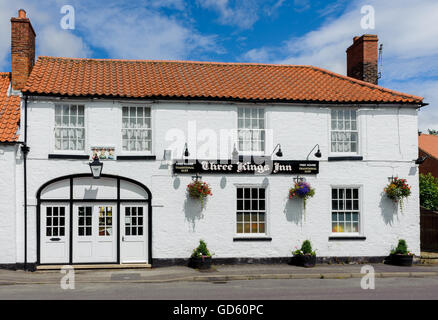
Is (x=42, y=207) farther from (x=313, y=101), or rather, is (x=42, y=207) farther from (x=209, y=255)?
(x=313, y=101)

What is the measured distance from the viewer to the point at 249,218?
15.2 meters

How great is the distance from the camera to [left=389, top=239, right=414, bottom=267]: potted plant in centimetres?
1495

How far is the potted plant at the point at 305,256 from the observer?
47.6 ft

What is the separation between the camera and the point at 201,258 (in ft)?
45.9

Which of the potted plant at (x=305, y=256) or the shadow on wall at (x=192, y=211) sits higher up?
the shadow on wall at (x=192, y=211)

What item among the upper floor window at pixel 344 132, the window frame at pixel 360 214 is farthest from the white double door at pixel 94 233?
the upper floor window at pixel 344 132

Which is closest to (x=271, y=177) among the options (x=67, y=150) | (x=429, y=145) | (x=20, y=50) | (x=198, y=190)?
(x=198, y=190)

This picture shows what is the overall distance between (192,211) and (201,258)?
5.73 ft

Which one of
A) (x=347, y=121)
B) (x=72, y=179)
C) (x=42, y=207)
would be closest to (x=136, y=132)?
(x=72, y=179)

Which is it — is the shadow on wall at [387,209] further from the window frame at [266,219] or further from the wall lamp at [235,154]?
the wall lamp at [235,154]

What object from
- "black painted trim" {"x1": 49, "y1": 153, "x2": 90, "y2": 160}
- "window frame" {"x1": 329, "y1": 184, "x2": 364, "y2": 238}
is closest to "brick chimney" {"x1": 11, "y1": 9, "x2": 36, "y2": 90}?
"black painted trim" {"x1": 49, "y1": 153, "x2": 90, "y2": 160}

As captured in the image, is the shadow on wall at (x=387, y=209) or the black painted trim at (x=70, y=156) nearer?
the black painted trim at (x=70, y=156)

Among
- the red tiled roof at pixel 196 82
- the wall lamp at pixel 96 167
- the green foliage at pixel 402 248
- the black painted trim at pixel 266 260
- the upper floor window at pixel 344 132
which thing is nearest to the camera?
the wall lamp at pixel 96 167

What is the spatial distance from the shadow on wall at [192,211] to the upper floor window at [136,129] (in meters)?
2.45
